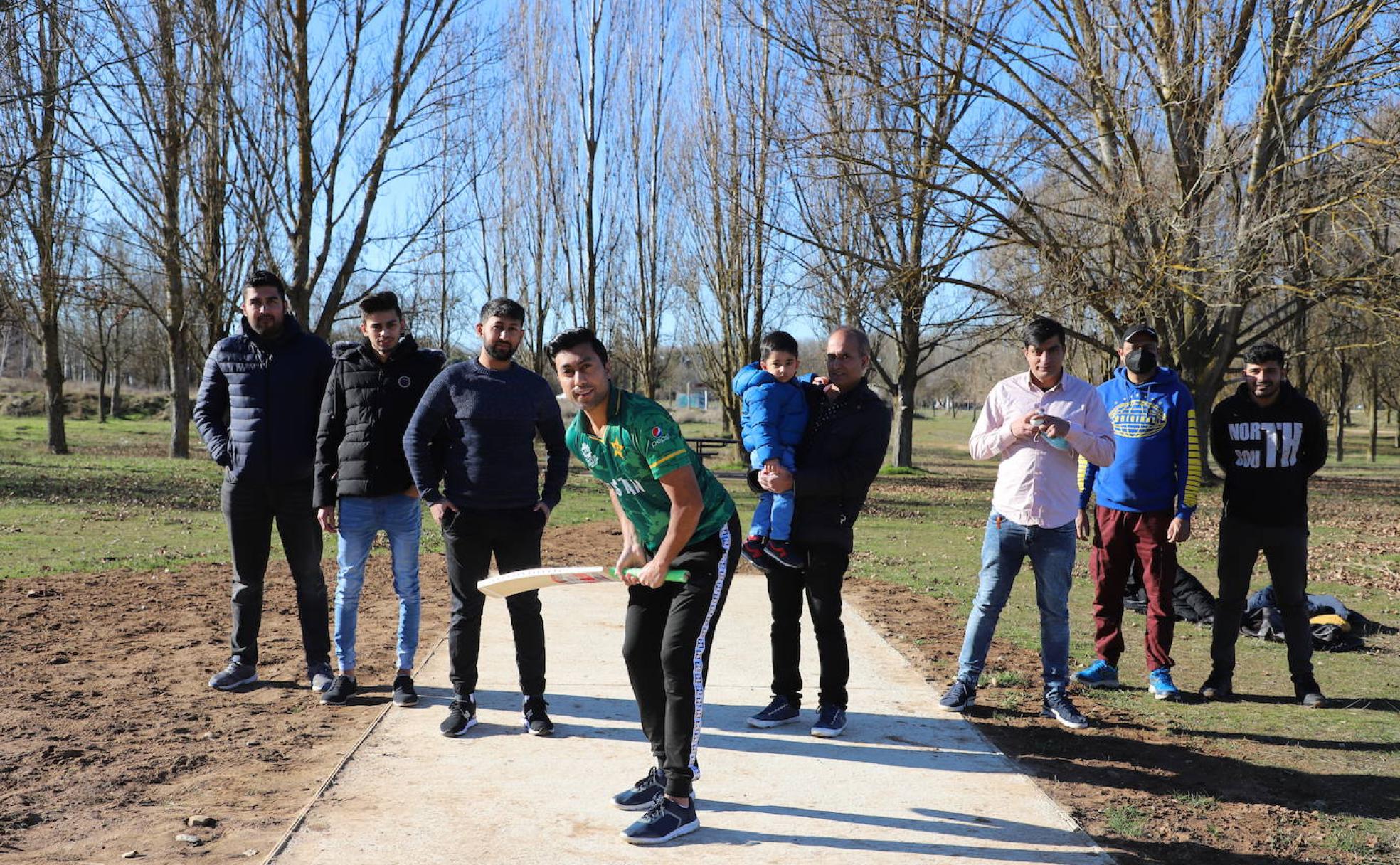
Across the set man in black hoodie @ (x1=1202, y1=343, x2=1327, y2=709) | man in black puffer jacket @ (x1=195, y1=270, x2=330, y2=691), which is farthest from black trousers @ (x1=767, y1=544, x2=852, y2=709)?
man in black puffer jacket @ (x1=195, y1=270, x2=330, y2=691)

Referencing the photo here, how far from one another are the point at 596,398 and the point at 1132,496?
3463 millimetres

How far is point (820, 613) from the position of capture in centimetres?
490

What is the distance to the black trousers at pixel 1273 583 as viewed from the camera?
5.62m

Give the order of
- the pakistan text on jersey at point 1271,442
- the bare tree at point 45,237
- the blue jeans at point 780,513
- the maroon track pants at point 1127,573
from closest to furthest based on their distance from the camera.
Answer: the blue jeans at point 780,513, the pakistan text on jersey at point 1271,442, the maroon track pants at point 1127,573, the bare tree at point 45,237

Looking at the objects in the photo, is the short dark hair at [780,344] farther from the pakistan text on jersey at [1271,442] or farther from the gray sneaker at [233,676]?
the gray sneaker at [233,676]

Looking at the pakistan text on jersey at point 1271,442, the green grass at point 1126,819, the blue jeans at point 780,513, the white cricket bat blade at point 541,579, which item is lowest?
the green grass at point 1126,819

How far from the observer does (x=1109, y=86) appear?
14.3 m

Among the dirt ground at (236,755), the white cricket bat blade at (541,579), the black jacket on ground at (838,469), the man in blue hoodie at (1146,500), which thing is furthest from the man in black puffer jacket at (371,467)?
the man in blue hoodie at (1146,500)

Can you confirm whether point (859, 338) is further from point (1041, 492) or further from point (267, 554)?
point (267, 554)

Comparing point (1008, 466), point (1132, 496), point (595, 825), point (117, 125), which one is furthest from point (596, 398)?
point (117, 125)

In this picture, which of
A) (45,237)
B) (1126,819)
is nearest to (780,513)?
(1126,819)

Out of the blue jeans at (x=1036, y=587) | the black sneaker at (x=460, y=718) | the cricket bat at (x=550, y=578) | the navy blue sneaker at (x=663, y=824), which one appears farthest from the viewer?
the blue jeans at (x=1036, y=587)

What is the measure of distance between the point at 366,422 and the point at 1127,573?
4.29 metres

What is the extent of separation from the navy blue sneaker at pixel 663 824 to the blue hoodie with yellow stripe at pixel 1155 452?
315 centimetres
